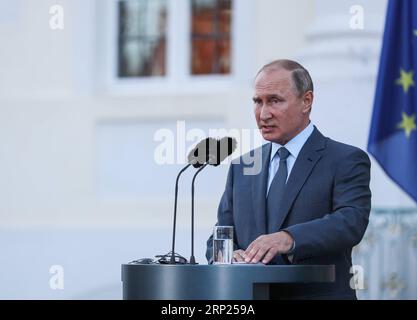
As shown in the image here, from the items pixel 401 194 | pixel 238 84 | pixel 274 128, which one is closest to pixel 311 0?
pixel 238 84

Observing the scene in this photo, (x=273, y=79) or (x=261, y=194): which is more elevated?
(x=273, y=79)

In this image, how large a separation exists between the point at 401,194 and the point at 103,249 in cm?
279

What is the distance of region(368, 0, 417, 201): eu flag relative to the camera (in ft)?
27.9

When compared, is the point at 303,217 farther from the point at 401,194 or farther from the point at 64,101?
the point at 64,101

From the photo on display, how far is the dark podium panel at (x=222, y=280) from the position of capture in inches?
167

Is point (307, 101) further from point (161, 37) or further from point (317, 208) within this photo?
point (161, 37)

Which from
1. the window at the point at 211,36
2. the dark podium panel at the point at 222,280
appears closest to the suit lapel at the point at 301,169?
the dark podium panel at the point at 222,280

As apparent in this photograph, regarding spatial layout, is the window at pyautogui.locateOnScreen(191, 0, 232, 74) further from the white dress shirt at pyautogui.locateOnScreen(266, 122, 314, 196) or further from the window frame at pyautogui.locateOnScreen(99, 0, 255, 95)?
the white dress shirt at pyautogui.locateOnScreen(266, 122, 314, 196)

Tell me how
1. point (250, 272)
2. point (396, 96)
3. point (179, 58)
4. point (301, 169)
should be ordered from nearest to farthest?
point (250, 272)
point (301, 169)
point (396, 96)
point (179, 58)

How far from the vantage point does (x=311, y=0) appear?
1131 centimetres

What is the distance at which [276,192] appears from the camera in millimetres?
4730

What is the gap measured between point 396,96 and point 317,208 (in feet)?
13.2

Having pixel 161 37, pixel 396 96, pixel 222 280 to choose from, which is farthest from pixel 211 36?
pixel 222 280

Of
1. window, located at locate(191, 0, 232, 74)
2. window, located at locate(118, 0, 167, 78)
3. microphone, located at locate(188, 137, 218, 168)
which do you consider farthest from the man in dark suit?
window, located at locate(118, 0, 167, 78)
